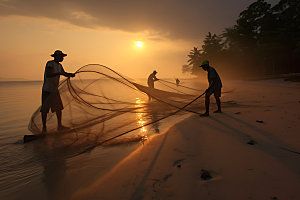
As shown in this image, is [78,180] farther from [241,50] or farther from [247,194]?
[241,50]

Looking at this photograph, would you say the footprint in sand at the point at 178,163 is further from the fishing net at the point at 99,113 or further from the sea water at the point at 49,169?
the fishing net at the point at 99,113

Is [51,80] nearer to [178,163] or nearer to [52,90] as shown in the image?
[52,90]

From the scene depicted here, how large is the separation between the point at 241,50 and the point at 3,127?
40.1 meters

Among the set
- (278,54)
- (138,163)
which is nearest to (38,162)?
(138,163)

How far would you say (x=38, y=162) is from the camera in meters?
2.92

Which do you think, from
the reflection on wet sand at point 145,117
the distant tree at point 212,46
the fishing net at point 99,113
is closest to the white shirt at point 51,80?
the fishing net at point 99,113

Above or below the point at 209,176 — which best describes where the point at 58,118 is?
above

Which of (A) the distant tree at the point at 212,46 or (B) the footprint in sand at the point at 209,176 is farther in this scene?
(A) the distant tree at the point at 212,46

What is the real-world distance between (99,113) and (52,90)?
4.44ft

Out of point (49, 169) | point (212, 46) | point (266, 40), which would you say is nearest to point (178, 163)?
point (49, 169)

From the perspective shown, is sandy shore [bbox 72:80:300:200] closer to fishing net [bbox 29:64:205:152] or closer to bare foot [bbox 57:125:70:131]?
fishing net [bbox 29:64:205:152]

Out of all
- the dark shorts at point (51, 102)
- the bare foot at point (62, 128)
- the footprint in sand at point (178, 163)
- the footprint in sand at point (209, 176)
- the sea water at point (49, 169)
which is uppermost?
the dark shorts at point (51, 102)

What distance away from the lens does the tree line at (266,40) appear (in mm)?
24172

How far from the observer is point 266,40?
27.8 metres
